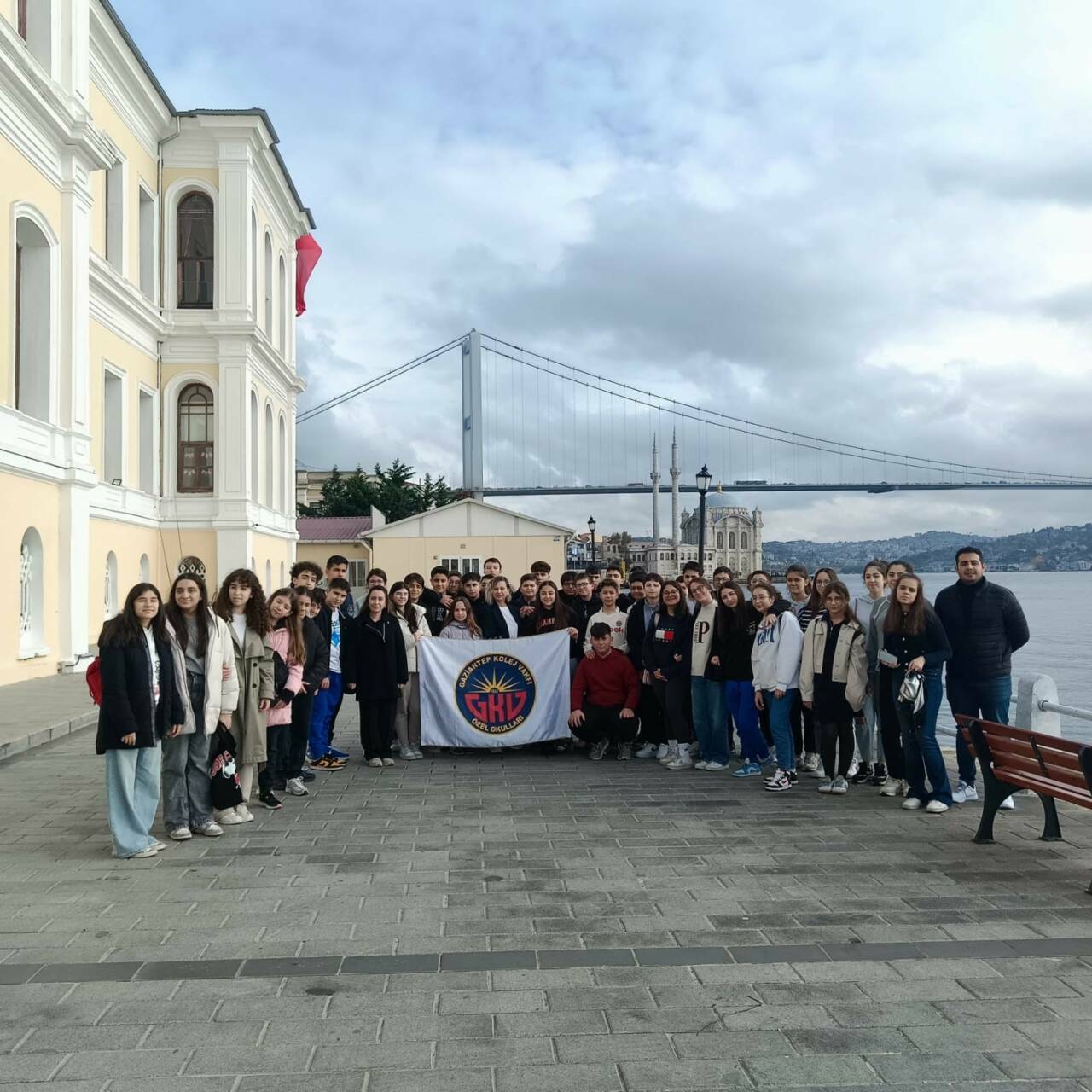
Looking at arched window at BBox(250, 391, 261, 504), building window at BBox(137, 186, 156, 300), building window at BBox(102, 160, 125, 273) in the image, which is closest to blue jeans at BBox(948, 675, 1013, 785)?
building window at BBox(102, 160, 125, 273)

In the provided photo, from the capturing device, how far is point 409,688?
10.5 metres

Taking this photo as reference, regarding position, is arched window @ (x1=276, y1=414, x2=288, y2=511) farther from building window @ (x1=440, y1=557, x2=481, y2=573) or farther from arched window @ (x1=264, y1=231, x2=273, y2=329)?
building window @ (x1=440, y1=557, x2=481, y2=573)

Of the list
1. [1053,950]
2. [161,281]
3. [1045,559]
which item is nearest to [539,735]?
[1053,950]

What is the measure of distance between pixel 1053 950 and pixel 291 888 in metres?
3.69

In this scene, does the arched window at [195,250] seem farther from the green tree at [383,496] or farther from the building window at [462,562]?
the green tree at [383,496]

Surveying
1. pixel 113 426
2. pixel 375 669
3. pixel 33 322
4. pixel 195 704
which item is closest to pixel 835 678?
pixel 375 669

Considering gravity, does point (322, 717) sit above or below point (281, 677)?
below

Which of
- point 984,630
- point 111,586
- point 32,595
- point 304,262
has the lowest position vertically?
point 984,630

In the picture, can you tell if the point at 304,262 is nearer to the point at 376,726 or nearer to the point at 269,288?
the point at 269,288

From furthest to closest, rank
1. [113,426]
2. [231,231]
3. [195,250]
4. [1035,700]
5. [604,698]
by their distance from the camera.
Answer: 1. [195,250]
2. [231,231]
3. [113,426]
4. [604,698]
5. [1035,700]

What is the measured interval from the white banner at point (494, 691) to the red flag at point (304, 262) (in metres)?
32.3

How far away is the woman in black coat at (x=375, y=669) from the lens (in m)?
9.80

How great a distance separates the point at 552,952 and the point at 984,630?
4572mm

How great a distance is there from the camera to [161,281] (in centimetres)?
2981
